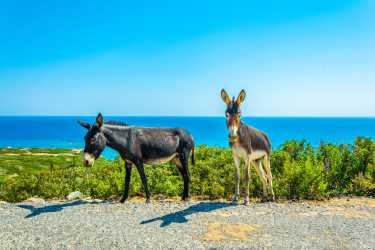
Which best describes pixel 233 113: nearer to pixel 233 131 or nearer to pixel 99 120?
pixel 233 131

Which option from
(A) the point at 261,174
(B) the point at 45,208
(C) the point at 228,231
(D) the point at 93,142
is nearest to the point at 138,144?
(D) the point at 93,142

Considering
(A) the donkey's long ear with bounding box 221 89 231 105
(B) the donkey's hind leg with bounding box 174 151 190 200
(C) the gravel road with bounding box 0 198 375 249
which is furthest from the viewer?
(B) the donkey's hind leg with bounding box 174 151 190 200

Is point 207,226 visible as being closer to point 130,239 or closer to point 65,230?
point 130,239

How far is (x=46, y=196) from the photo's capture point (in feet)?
44.1

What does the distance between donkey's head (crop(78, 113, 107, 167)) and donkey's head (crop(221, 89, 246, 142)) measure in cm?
386

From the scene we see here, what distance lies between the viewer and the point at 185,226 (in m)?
8.58

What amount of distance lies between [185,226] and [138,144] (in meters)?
3.64

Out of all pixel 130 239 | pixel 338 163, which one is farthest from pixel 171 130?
pixel 338 163

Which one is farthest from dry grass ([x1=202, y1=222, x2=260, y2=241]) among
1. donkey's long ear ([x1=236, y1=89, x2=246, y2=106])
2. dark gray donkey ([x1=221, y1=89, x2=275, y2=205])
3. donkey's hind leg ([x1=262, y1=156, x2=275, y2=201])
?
donkey's long ear ([x1=236, y1=89, x2=246, y2=106])

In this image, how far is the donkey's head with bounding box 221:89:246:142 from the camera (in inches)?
387

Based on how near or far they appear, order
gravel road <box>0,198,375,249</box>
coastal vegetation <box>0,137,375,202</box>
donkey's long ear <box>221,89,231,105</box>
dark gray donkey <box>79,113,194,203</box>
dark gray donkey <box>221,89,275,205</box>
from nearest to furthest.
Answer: gravel road <box>0,198,375,249</box> → dark gray donkey <box>221,89,275,205</box> → donkey's long ear <box>221,89,231,105</box> → dark gray donkey <box>79,113,194,203</box> → coastal vegetation <box>0,137,375,202</box>

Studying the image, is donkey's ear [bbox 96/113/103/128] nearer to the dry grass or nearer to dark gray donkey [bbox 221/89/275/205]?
dark gray donkey [bbox 221/89/275/205]

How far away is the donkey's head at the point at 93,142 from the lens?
1050cm

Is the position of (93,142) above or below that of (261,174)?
above
